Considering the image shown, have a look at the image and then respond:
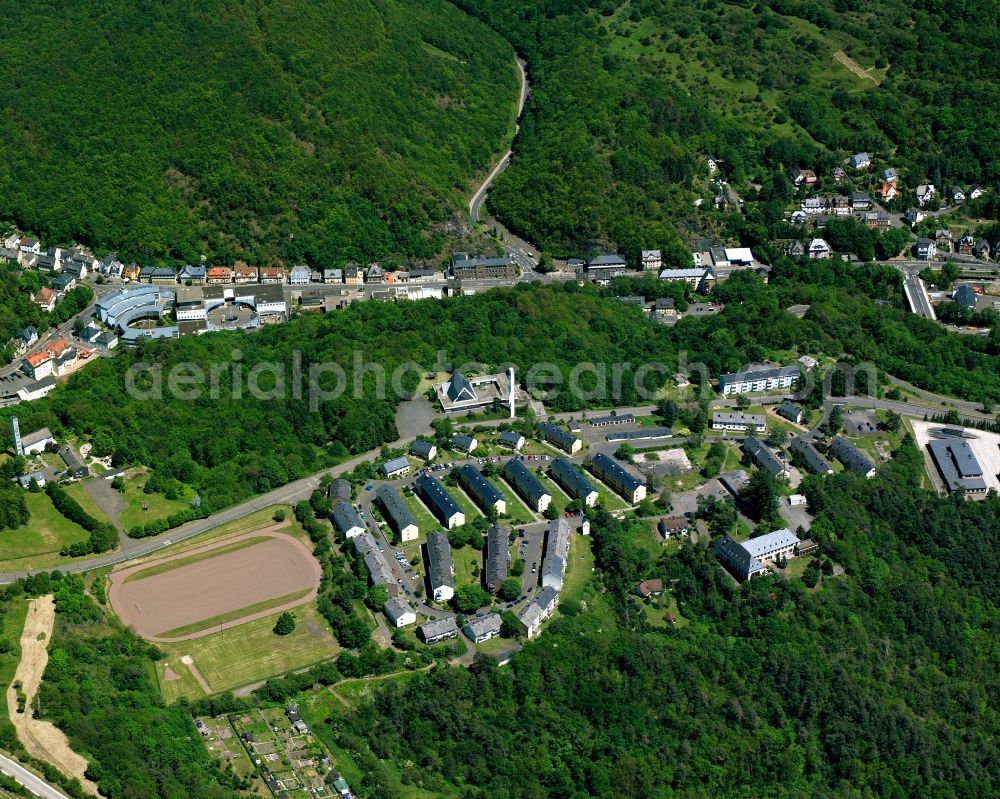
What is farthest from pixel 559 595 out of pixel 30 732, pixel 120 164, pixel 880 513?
pixel 120 164

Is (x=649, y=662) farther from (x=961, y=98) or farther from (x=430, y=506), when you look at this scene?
(x=961, y=98)

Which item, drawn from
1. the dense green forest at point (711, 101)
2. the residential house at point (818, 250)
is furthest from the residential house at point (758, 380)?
the residential house at point (818, 250)

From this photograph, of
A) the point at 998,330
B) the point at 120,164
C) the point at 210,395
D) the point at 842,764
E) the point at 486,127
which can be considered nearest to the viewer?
the point at 842,764

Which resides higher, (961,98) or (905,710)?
(961,98)

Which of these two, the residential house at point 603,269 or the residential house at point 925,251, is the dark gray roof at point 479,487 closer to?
the residential house at point 603,269

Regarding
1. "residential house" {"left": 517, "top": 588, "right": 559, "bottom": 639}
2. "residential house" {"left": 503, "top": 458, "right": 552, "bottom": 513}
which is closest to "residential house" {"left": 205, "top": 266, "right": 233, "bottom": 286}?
"residential house" {"left": 503, "top": 458, "right": 552, "bottom": 513}

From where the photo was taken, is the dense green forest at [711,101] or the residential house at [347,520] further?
the dense green forest at [711,101]
